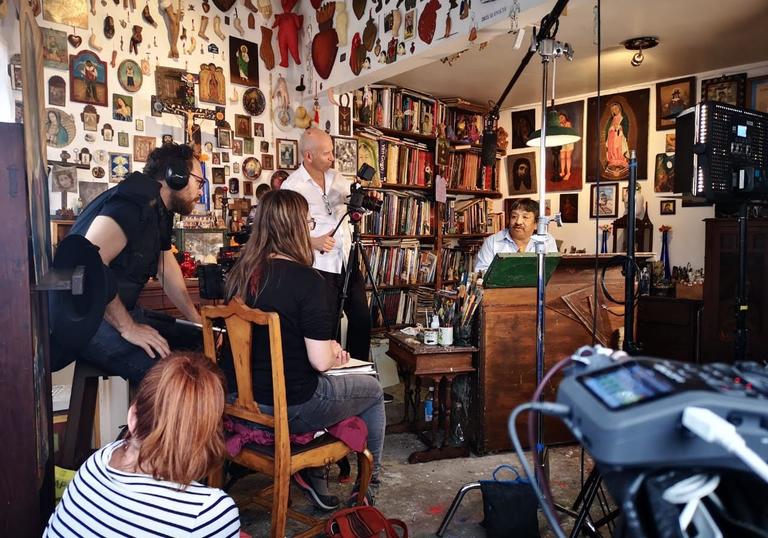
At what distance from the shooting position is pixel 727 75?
4289 millimetres

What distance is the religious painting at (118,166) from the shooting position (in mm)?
3180

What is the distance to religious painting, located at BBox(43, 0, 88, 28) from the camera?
2925mm

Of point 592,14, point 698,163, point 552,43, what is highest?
point 592,14

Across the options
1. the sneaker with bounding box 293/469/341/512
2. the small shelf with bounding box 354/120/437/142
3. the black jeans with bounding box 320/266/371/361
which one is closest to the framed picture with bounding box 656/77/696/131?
the small shelf with bounding box 354/120/437/142

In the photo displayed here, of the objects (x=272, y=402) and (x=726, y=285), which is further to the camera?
(x=726, y=285)

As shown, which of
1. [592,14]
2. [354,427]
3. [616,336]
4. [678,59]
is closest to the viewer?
[354,427]

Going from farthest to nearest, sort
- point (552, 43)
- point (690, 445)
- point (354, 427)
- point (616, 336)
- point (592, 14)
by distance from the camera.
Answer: point (592, 14) → point (616, 336) → point (354, 427) → point (552, 43) → point (690, 445)

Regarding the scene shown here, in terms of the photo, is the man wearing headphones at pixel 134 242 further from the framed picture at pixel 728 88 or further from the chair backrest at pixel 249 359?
the framed picture at pixel 728 88

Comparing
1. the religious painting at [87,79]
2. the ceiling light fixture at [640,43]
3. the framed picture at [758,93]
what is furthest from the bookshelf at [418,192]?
the framed picture at [758,93]

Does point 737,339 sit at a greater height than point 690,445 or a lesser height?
lesser

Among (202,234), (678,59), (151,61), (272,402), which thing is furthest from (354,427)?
(678,59)

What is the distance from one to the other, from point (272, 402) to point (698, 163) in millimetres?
1692

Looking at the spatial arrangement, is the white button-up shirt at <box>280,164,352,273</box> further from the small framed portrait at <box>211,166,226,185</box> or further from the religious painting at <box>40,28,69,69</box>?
the religious painting at <box>40,28,69,69</box>

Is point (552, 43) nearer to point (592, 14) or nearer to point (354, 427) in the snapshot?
point (354, 427)
